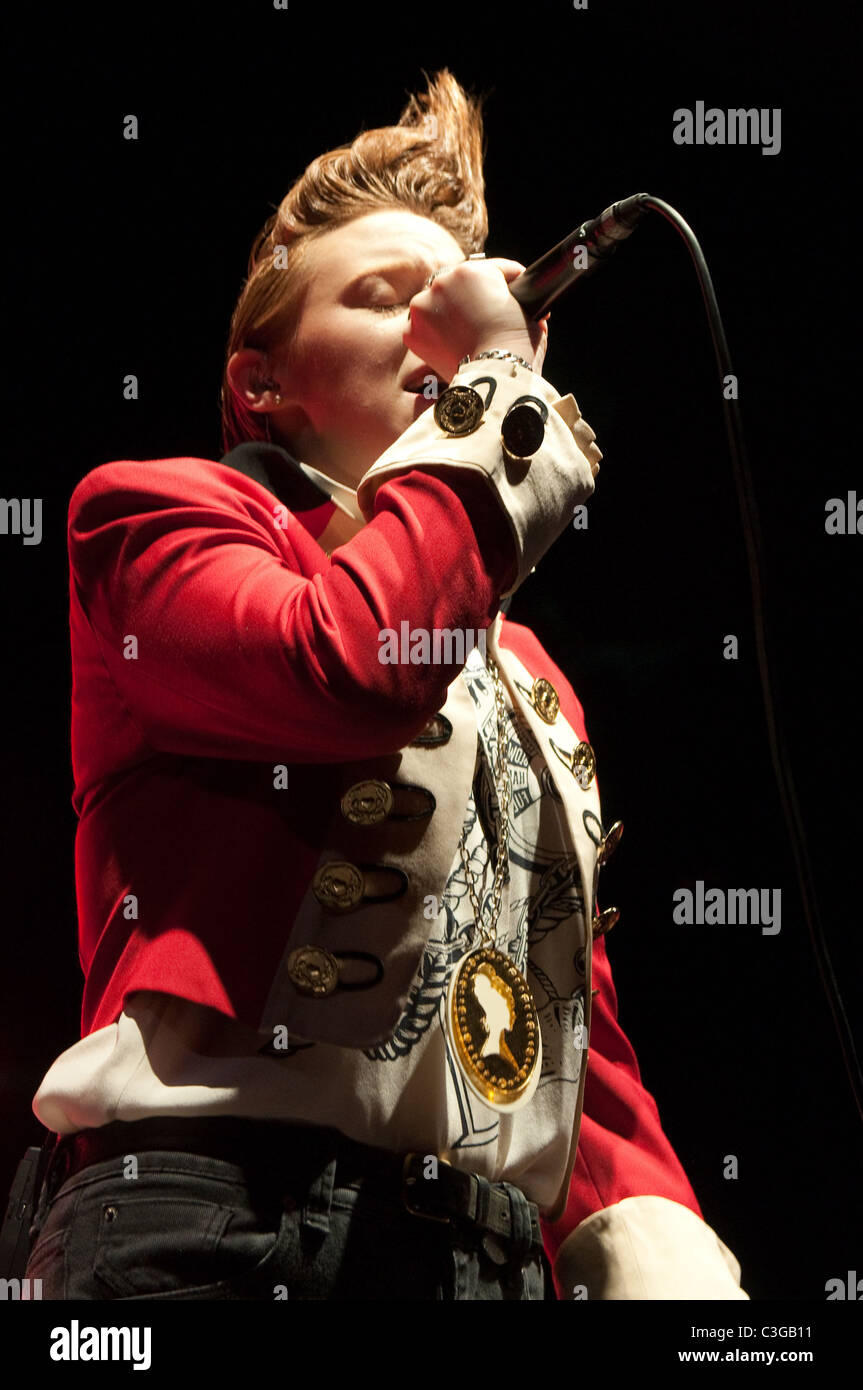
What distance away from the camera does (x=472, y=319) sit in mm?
1211

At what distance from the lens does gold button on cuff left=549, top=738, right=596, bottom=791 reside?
4.28 ft

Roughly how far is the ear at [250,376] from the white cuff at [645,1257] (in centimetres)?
91

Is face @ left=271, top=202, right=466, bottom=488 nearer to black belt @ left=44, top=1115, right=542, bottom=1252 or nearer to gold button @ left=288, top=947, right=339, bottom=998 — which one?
gold button @ left=288, top=947, right=339, bottom=998

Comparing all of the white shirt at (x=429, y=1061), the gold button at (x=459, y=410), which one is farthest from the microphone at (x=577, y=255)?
the white shirt at (x=429, y=1061)

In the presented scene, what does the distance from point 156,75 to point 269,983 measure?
125cm

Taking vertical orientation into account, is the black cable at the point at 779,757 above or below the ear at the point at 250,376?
below

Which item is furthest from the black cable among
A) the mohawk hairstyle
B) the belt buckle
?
the mohawk hairstyle

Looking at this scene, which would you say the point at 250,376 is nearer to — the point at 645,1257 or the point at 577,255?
the point at 577,255

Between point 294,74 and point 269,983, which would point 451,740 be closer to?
point 269,983

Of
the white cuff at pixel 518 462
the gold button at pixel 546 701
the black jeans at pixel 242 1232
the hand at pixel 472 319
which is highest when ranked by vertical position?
the hand at pixel 472 319

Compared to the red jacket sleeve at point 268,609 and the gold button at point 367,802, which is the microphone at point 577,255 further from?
the gold button at point 367,802

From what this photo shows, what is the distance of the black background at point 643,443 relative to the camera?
178 cm

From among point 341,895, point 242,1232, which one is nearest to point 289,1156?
point 242,1232

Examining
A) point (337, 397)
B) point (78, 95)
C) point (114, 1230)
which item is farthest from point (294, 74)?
point (114, 1230)
